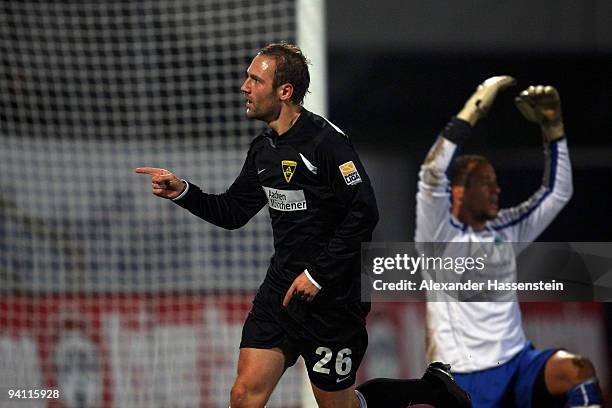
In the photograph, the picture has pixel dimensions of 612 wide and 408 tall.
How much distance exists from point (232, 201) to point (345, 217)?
0.55 m

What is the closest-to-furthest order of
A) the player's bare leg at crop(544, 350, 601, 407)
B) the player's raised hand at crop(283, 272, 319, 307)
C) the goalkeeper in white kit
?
the player's raised hand at crop(283, 272, 319, 307) → the player's bare leg at crop(544, 350, 601, 407) → the goalkeeper in white kit

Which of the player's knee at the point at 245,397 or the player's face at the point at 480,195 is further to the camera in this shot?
the player's face at the point at 480,195

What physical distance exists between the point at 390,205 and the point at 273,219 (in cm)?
410

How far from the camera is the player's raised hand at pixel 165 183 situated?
12.9 ft

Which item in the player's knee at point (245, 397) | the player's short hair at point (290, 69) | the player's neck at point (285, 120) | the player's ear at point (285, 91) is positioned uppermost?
the player's short hair at point (290, 69)

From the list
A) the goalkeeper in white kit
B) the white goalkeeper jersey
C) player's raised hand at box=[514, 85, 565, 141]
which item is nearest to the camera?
the goalkeeper in white kit

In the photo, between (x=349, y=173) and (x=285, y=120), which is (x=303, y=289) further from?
(x=285, y=120)

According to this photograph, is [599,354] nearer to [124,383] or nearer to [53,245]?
[124,383]

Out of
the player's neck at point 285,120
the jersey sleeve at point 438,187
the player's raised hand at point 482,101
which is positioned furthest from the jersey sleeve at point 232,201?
the player's raised hand at point 482,101

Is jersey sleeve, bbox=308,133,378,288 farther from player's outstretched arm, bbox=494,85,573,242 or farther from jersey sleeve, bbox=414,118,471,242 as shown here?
player's outstretched arm, bbox=494,85,573,242

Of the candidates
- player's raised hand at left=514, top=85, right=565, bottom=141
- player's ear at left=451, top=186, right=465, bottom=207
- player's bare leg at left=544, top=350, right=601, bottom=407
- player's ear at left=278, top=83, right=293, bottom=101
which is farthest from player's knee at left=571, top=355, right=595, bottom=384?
player's ear at left=278, top=83, right=293, bottom=101

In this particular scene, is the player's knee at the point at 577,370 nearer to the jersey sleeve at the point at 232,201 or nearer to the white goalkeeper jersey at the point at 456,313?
the white goalkeeper jersey at the point at 456,313

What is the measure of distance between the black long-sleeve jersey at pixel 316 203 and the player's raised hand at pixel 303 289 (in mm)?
29

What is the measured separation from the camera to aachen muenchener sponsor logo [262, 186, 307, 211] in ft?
12.7
